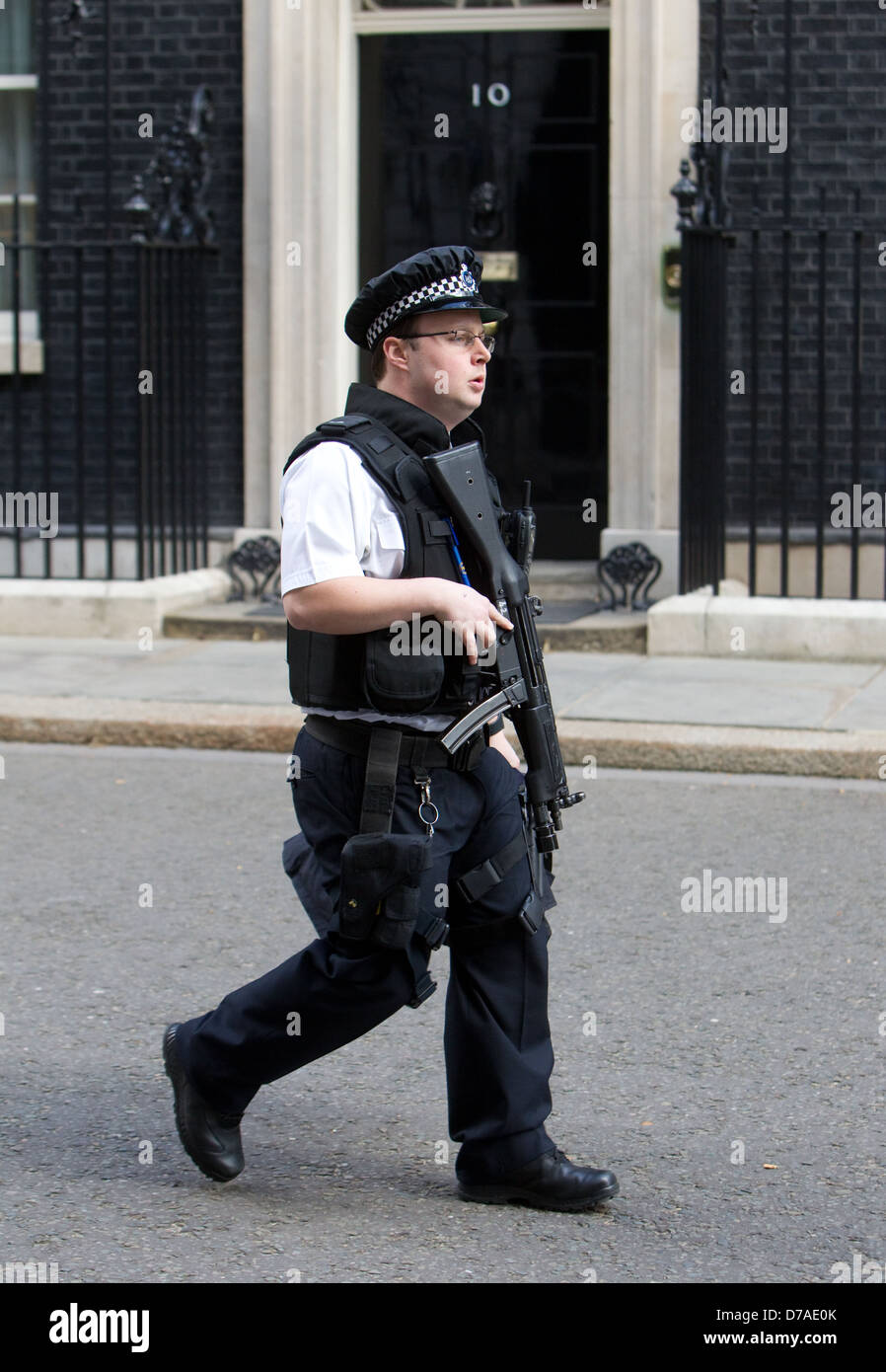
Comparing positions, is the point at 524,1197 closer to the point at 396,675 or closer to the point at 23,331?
the point at 396,675

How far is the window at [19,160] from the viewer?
11688 millimetres

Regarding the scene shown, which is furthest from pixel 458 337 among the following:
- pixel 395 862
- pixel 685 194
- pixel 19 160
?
pixel 19 160

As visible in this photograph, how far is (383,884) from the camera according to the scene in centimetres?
348

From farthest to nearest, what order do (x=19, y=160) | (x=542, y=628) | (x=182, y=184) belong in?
1. (x=19, y=160)
2. (x=182, y=184)
3. (x=542, y=628)

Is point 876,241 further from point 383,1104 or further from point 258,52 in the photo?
point 383,1104

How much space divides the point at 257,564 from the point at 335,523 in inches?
303

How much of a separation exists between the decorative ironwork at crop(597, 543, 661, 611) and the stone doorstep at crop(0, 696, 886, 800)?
2543mm

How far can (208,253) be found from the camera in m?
11.2

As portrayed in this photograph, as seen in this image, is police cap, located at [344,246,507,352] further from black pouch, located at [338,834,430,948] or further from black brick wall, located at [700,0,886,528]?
black brick wall, located at [700,0,886,528]

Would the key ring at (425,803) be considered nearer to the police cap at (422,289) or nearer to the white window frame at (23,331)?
the police cap at (422,289)

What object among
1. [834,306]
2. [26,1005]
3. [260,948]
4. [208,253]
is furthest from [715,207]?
[26,1005]

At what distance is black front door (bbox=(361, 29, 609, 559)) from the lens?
11.0 meters

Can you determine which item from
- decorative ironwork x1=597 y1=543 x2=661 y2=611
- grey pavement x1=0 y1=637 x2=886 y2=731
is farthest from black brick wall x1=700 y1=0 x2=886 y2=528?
grey pavement x1=0 y1=637 x2=886 y2=731

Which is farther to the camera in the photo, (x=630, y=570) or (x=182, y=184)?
(x=182, y=184)
